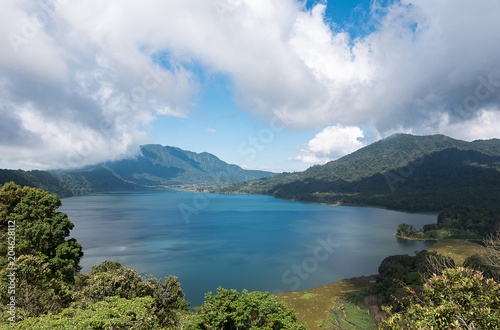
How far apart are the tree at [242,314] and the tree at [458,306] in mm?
8925

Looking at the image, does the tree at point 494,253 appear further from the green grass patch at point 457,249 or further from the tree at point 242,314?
the green grass patch at point 457,249

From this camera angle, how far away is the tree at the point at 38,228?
2259cm

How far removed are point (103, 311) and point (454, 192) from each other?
177 metres

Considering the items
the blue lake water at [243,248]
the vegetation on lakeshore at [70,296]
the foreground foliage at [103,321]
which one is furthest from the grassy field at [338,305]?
the foreground foliage at [103,321]

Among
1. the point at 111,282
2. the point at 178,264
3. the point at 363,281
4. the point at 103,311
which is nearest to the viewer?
the point at 103,311

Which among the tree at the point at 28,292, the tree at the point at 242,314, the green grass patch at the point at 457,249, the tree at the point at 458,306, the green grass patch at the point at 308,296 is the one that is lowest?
the green grass patch at the point at 308,296

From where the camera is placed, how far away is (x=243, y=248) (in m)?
68.6

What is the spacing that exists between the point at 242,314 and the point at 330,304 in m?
27.3

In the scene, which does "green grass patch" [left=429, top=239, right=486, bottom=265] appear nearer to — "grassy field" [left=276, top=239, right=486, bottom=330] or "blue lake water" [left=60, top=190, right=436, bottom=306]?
"blue lake water" [left=60, top=190, right=436, bottom=306]

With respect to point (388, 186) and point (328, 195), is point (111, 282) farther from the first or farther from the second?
point (388, 186)

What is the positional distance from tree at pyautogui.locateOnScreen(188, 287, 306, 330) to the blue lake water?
2669 centimetres

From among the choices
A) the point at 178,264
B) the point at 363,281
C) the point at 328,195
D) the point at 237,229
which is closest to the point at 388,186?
the point at 328,195

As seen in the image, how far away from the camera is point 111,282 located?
17203mm

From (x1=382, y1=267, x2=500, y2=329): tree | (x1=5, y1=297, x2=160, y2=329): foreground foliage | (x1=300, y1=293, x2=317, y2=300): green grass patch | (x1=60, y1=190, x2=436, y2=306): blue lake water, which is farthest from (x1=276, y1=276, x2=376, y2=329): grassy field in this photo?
(x1=382, y1=267, x2=500, y2=329): tree
